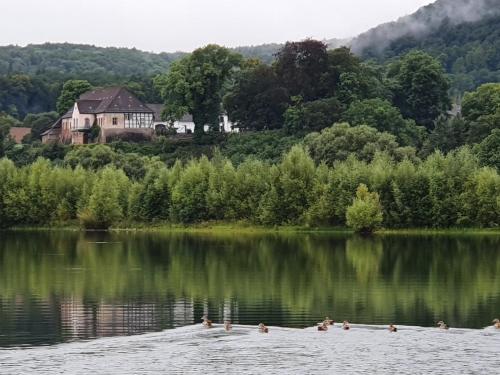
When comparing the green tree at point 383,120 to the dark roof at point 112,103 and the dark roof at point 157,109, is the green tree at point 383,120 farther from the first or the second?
the dark roof at point 157,109

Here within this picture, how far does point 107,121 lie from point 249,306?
4526 inches

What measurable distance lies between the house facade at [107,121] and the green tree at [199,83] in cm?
733

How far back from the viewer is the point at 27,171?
122m

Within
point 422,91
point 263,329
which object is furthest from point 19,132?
point 263,329

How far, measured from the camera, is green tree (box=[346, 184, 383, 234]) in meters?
101

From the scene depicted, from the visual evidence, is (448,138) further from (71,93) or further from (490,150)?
(71,93)

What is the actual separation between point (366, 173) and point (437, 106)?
53.8 metres

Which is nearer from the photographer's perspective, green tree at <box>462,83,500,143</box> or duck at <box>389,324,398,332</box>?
duck at <box>389,324,398,332</box>

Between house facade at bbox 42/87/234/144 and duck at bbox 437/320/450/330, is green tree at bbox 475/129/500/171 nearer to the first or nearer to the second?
A: house facade at bbox 42/87/234/144

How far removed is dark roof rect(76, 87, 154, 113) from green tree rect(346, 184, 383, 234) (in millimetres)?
68991

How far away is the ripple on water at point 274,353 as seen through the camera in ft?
123

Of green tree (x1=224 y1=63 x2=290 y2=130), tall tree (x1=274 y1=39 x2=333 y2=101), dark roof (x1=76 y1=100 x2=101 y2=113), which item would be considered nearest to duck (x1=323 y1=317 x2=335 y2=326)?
tall tree (x1=274 y1=39 x2=333 y2=101)

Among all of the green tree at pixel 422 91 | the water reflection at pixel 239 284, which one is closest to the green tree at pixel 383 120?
the green tree at pixel 422 91

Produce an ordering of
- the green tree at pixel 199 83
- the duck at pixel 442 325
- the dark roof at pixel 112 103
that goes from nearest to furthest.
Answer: the duck at pixel 442 325 < the green tree at pixel 199 83 < the dark roof at pixel 112 103
